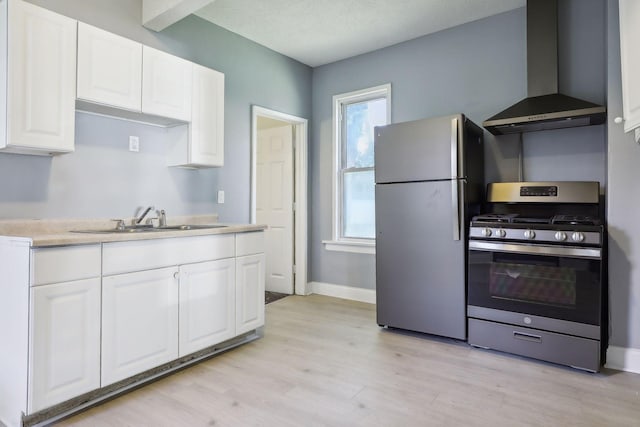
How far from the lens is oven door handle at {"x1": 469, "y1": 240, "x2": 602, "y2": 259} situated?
228cm

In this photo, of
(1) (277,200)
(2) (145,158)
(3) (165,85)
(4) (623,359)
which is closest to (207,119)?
(3) (165,85)

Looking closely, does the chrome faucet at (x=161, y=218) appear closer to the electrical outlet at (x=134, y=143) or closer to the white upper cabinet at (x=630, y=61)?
the electrical outlet at (x=134, y=143)

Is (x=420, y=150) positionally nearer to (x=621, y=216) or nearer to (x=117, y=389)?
(x=621, y=216)

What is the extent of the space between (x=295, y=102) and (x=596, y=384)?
3.60 meters

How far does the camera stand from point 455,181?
2.72 m

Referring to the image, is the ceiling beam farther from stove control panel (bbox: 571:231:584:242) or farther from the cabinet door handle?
the cabinet door handle

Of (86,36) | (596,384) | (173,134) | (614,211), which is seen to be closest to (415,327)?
(596,384)

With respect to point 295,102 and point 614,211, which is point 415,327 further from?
point 295,102

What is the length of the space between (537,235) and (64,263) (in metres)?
2.77

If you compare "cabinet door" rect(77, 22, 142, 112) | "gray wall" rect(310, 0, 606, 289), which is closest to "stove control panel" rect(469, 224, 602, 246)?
"gray wall" rect(310, 0, 606, 289)

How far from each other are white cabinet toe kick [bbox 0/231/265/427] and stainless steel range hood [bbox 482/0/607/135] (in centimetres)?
225

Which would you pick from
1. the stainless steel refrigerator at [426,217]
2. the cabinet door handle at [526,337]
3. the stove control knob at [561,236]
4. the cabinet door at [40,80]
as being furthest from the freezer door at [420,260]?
the cabinet door at [40,80]

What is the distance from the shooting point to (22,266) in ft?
5.46

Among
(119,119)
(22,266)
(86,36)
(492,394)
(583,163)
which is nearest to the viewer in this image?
(22,266)
